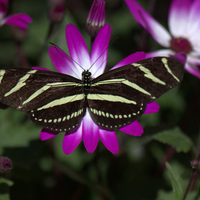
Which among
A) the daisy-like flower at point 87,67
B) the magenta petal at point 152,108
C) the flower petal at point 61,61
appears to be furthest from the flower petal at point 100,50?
the magenta petal at point 152,108

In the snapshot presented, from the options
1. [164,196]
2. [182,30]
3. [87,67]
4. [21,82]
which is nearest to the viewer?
[21,82]

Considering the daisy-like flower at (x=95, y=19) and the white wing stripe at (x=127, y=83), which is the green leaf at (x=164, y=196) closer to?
the white wing stripe at (x=127, y=83)

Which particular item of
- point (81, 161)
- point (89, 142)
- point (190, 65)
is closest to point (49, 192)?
point (81, 161)

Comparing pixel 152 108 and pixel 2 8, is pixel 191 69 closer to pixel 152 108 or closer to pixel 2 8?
pixel 152 108

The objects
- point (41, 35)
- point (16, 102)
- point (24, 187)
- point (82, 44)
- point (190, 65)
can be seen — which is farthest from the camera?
point (41, 35)

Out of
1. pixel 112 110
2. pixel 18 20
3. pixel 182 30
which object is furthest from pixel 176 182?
pixel 18 20

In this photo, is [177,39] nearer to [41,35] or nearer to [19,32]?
[19,32]
